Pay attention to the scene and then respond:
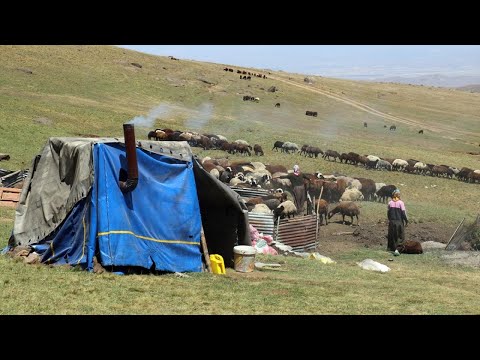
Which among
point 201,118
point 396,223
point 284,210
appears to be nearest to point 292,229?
point 284,210

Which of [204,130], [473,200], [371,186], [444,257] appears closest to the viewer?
[444,257]

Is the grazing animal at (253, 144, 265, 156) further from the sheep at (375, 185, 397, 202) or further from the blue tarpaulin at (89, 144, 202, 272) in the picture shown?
the blue tarpaulin at (89, 144, 202, 272)

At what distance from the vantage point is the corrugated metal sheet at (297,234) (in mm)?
19281

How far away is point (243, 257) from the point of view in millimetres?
13570

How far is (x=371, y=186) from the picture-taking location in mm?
30047

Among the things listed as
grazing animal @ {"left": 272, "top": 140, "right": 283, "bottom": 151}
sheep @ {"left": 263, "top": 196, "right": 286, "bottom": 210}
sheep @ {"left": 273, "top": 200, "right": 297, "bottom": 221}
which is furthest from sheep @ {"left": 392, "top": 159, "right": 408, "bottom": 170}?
sheep @ {"left": 263, "top": 196, "right": 286, "bottom": 210}

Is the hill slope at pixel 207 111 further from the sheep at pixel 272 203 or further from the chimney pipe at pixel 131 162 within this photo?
the chimney pipe at pixel 131 162

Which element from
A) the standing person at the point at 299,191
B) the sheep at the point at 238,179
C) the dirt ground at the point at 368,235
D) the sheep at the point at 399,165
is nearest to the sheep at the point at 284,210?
the dirt ground at the point at 368,235

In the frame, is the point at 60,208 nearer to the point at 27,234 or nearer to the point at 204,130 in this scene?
the point at 27,234

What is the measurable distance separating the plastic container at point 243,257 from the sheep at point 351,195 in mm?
14275
